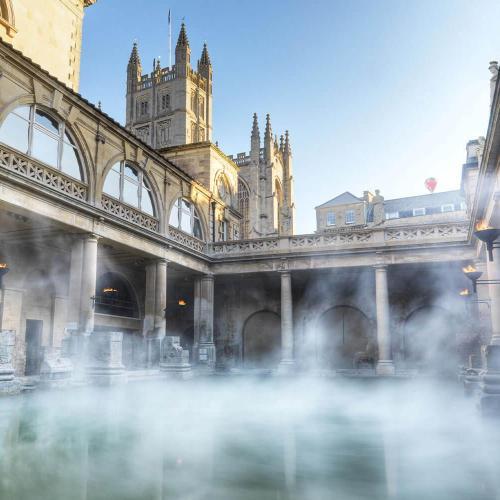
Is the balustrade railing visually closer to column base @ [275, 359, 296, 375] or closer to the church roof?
column base @ [275, 359, 296, 375]

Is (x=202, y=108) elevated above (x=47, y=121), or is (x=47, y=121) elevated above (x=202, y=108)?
(x=202, y=108)

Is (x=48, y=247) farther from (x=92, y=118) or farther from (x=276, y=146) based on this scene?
(x=276, y=146)

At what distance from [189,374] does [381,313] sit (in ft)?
29.8

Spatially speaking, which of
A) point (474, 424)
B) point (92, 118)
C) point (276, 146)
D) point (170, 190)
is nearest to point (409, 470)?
point (474, 424)

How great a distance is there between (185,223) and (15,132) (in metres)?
10.7

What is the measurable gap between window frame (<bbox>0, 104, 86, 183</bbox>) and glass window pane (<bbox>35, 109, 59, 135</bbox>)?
1.2 inches

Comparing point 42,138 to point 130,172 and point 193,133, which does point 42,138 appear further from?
point 193,133

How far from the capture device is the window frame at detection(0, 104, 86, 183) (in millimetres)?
14820

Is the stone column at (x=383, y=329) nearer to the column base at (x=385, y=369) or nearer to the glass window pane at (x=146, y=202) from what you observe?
the column base at (x=385, y=369)

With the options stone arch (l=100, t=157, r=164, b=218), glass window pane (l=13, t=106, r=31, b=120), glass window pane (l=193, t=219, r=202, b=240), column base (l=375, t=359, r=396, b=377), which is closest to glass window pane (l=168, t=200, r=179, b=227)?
stone arch (l=100, t=157, r=164, b=218)

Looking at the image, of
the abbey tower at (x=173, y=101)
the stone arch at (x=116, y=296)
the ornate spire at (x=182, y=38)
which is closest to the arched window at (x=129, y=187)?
the stone arch at (x=116, y=296)

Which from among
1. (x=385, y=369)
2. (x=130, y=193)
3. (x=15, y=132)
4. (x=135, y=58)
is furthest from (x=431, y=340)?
(x=135, y=58)

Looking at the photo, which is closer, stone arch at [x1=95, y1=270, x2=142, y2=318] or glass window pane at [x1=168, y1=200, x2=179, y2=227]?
stone arch at [x1=95, y1=270, x2=142, y2=318]

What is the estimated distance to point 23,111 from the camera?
586 inches
